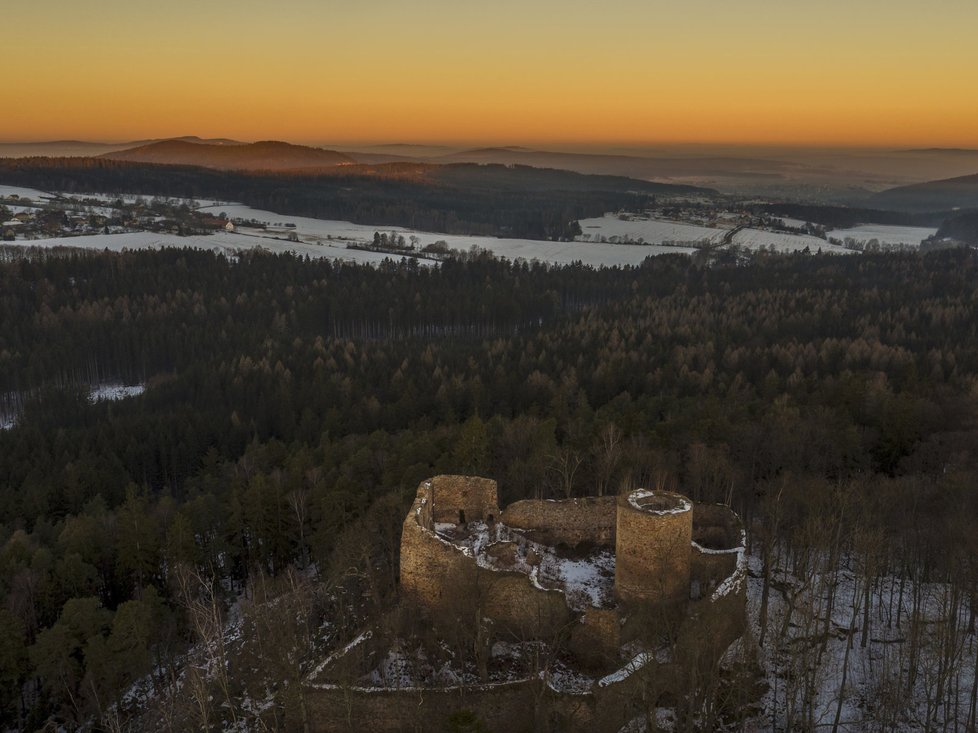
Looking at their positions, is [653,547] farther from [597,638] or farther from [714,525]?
[714,525]

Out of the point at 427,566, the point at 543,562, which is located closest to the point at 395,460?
the point at 543,562

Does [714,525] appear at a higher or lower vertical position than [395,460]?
higher

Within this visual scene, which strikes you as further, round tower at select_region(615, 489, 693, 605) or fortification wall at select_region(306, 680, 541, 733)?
round tower at select_region(615, 489, 693, 605)

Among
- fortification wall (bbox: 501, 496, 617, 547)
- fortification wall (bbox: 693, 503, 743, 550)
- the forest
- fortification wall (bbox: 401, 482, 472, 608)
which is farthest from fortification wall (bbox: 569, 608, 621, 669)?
fortification wall (bbox: 693, 503, 743, 550)

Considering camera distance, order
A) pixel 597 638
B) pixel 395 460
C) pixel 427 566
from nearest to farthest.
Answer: pixel 597 638, pixel 427 566, pixel 395 460

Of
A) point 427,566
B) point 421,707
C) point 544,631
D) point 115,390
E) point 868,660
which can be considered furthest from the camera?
point 115,390

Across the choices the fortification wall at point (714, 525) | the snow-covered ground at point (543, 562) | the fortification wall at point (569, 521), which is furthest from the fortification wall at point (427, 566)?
the fortification wall at point (714, 525)

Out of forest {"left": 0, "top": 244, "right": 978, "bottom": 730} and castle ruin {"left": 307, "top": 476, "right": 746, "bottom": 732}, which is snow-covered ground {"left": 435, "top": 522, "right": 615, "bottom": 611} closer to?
castle ruin {"left": 307, "top": 476, "right": 746, "bottom": 732}
